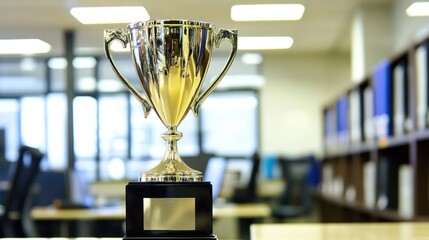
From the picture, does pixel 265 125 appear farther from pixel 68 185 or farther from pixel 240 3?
pixel 240 3

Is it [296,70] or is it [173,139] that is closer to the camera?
[173,139]

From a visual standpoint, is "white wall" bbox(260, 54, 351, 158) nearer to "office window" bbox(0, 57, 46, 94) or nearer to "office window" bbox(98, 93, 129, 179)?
"office window" bbox(98, 93, 129, 179)

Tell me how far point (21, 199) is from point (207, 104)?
535cm

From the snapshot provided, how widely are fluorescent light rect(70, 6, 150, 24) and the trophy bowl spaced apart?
4.35 ft

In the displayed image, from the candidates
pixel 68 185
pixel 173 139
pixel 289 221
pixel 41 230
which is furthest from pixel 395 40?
pixel 173 139

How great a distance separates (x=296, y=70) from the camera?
8.42 m

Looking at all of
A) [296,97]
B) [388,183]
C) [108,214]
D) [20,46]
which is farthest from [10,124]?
[296,97]

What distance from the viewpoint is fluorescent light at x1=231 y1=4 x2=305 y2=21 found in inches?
129

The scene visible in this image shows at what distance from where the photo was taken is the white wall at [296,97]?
27.4ft

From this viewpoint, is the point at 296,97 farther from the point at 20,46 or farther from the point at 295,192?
the point at 20,46

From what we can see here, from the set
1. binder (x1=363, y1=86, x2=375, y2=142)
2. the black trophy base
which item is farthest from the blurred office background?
the black trophy base

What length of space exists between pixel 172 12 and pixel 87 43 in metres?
1.50

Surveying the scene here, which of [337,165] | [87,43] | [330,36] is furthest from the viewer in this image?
[330,36]

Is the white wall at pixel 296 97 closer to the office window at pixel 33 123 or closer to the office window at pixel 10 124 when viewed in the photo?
the office window at pixel 33 123
